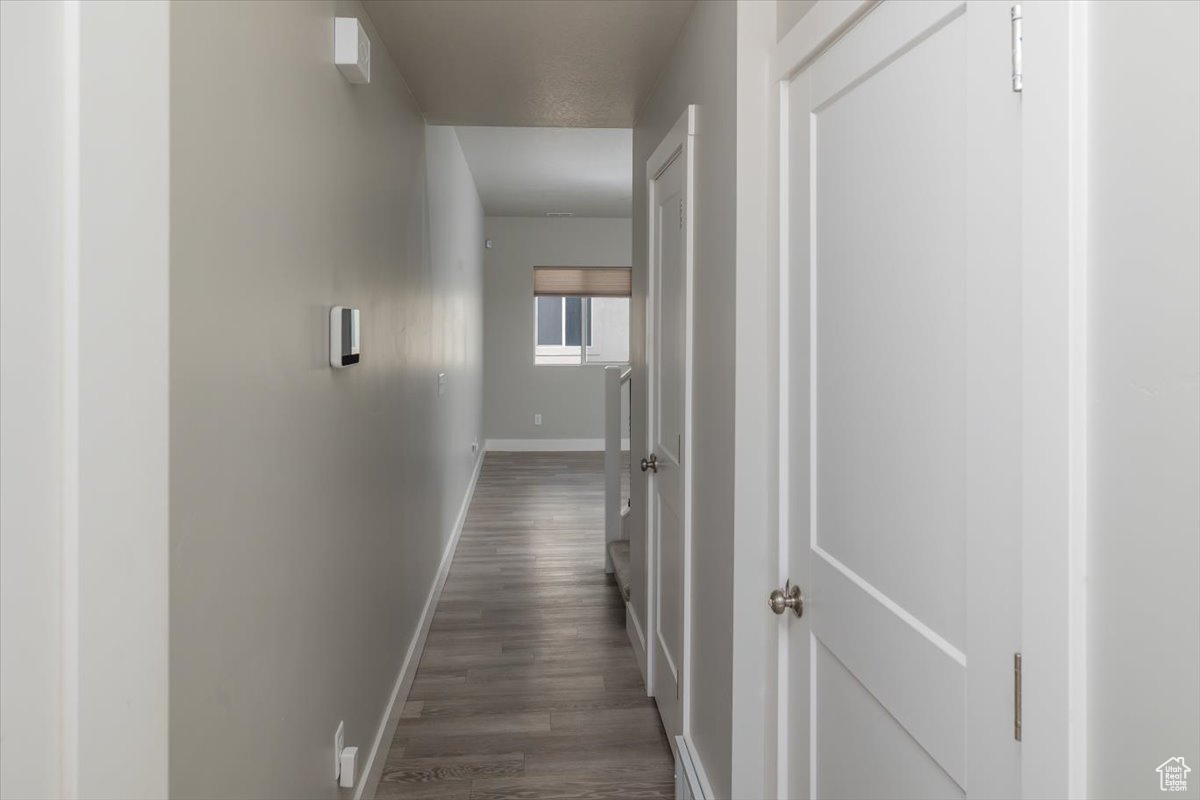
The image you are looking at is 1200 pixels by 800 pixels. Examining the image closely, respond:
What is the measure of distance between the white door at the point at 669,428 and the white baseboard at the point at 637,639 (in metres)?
0.16

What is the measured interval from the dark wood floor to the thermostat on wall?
136cm

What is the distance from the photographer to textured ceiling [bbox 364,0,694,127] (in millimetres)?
2412

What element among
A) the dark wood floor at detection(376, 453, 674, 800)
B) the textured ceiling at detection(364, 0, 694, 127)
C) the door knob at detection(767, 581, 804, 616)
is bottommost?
the dark wood floor at detection(376, 453, 674, 800)

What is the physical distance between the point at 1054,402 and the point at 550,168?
237 inches

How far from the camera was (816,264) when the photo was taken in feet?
5.04

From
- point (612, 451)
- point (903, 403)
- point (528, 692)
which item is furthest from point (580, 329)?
point (903, 403)

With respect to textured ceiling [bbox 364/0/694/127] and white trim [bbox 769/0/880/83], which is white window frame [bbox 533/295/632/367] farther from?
white trim [bbox 769/0/880/83]

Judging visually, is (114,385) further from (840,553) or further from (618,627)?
(618,627)

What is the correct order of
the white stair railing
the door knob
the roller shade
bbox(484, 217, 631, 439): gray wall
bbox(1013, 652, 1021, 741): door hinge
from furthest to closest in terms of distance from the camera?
the roller shade, bbox(484, 217, 631, 439): gray wall, the white stair railing, the door knob, bbox(1013, 652, 1021, 741): door hinge

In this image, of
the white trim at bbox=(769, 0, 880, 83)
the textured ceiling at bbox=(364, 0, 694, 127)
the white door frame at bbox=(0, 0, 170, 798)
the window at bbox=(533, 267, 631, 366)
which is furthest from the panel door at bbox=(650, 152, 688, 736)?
the window at bbox=(533, 267, 631, 366)

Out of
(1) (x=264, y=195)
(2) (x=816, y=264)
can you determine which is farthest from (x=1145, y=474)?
(1) (x=264, y=195)

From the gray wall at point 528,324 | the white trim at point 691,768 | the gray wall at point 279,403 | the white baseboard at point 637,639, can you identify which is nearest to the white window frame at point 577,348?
the gray wall at point 528,324

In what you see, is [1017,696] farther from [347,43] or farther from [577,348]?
[577,348]

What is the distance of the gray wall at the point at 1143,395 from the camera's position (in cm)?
69
